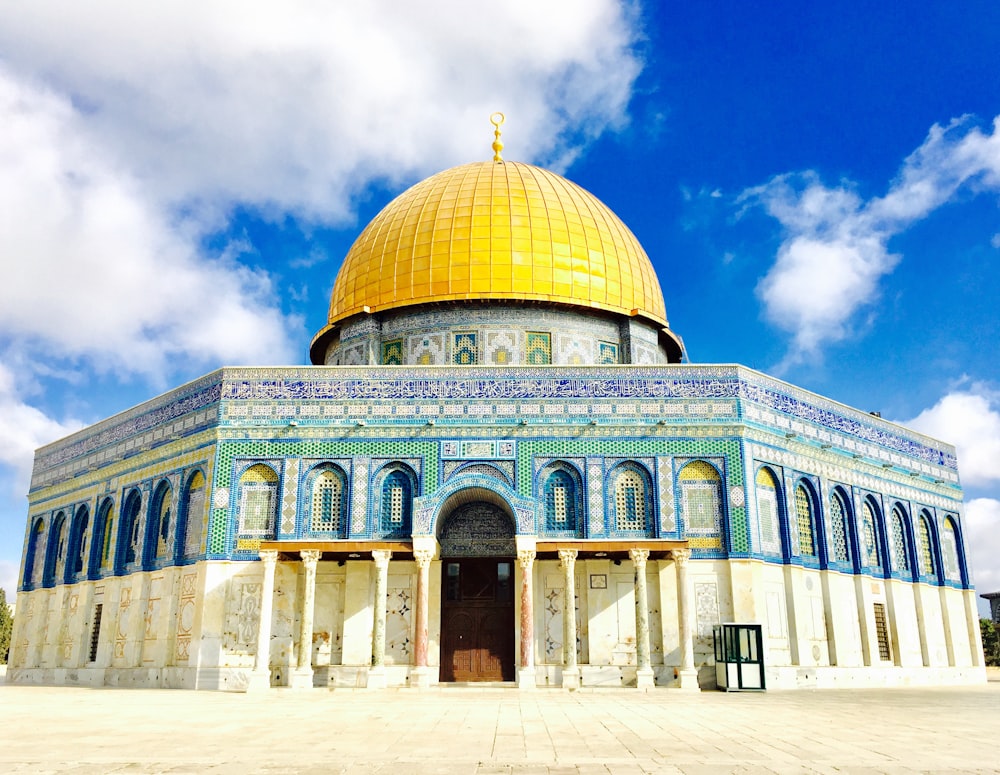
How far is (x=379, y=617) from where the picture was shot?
1889 centimetres

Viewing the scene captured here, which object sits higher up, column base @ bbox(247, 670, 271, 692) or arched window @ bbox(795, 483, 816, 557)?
arched window @ bbox(795, 483, 816, 557)

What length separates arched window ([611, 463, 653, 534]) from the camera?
2027 centimetres

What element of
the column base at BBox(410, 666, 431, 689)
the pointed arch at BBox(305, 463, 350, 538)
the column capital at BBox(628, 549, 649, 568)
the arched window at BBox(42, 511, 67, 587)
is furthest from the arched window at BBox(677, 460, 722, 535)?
the arched window at BBox(42, 511, 67, 587)

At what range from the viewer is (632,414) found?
20.8 m

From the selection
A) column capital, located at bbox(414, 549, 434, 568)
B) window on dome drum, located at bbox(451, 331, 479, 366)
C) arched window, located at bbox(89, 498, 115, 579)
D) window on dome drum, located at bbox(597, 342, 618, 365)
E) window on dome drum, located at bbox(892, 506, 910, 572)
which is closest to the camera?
column capital, located at bbox(414, 549, 434, 568)

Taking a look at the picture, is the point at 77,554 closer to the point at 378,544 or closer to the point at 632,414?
the point at 378,544

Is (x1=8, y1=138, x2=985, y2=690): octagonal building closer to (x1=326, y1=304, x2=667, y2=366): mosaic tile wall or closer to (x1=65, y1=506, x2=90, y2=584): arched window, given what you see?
(x1=326, y1=304, x2=667, y2=366): mosaic tile wall

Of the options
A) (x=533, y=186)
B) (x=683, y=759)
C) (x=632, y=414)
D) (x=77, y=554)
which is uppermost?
(x=533, y=186)

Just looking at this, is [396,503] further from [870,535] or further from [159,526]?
[870,535]

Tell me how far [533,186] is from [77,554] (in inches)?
635

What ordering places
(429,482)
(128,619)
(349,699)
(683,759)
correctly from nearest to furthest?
(683,759), (349,699), (429,482), (128,619)

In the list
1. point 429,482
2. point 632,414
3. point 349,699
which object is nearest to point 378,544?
point 429,482

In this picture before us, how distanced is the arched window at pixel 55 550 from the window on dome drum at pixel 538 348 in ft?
45.7

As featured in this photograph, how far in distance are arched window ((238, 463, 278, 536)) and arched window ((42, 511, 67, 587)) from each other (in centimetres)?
878
